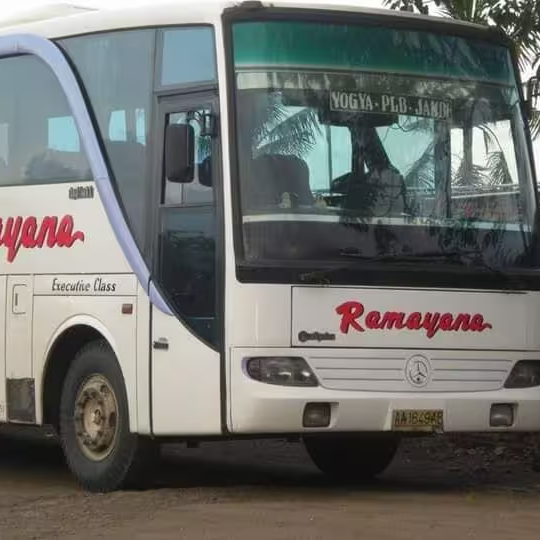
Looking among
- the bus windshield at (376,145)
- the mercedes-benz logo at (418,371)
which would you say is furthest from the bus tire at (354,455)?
the bus windshield at (376,145)

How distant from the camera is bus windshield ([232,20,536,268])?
11.9 m

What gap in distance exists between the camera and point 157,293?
39.8 feet

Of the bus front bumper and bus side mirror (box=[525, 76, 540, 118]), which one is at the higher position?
bus side mirror (box=[525, 76, 540, 118])

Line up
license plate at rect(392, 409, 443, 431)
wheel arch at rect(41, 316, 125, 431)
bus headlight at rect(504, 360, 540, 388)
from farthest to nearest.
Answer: wheel arch at rect(41, 316, 125, 431) < bus headlight at rect(504, 360, 540, 388) < license plate at rect(392, 409, 443, 431)

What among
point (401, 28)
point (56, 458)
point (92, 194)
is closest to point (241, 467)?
point (56, 458)

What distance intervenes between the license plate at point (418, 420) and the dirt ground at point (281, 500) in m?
0.48

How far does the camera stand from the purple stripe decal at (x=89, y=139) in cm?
1230

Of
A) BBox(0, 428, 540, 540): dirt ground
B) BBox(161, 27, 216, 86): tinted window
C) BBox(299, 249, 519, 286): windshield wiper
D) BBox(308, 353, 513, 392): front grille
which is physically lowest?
BBox(0, 428, 540, 540): dirt ground

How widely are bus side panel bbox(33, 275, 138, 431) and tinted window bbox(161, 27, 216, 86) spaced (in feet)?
4.61

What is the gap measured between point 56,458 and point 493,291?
520 cm

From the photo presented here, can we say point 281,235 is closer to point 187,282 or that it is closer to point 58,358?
point 187,282

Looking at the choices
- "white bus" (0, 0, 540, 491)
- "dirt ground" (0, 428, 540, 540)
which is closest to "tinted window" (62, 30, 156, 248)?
"white bus" (0, 0, 540, 491)

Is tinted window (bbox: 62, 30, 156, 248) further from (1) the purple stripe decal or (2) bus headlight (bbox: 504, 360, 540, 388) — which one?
(2) bus headlight (bbox: 504, 360, 540, 388)

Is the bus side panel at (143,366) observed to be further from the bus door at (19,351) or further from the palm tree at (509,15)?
the palm tree at (509,15)
